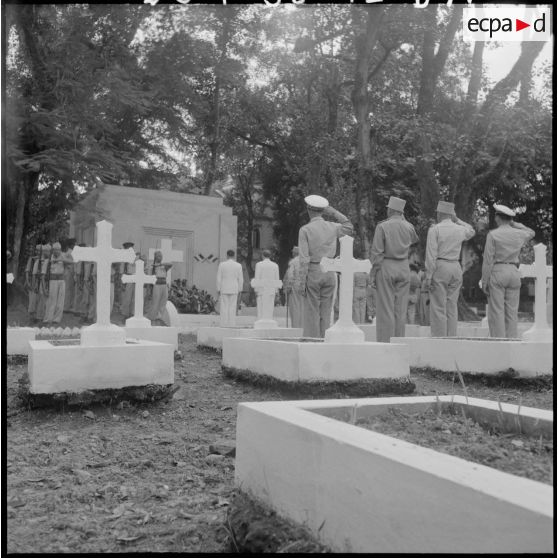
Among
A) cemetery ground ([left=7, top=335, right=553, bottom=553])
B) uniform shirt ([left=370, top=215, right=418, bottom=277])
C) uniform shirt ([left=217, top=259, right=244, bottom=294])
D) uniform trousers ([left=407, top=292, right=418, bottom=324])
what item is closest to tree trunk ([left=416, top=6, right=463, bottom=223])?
uniform trousers ([left=407, top=292, right=418, bottom=324])

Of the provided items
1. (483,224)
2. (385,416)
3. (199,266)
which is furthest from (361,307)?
(483,224)

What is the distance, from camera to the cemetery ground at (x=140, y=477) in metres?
2.75

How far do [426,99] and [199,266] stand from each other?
359 inches

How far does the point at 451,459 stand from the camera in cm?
208

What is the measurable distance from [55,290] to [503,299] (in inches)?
406

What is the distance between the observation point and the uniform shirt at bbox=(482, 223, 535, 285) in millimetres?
7562

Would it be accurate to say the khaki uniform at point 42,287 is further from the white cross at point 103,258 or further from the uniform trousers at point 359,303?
the white cross at point 103,258

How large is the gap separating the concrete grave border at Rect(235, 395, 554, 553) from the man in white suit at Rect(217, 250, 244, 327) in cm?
1020

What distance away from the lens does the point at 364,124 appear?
17.2 metres

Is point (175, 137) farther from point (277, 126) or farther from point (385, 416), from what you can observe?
point (385, 416)

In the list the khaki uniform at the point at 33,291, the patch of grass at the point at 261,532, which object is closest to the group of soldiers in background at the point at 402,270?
the patch of grass at the point at 261,532

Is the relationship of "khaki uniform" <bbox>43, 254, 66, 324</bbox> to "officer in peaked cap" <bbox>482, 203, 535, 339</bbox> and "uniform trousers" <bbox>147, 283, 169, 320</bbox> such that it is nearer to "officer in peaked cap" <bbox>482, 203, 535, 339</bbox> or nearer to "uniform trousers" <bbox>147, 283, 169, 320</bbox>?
"uniform trousers" <bbox>147, 283, 169, 320</bbox>

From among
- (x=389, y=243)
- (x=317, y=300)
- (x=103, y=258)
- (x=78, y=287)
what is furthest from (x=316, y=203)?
(x=78, y=287)

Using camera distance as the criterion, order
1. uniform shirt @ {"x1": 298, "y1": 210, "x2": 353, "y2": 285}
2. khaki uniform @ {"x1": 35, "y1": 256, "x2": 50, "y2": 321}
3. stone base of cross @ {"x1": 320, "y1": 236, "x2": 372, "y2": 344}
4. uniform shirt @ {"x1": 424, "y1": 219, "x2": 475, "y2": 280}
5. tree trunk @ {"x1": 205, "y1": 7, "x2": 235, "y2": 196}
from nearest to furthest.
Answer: stone base of cross @ {"x1": 320, "y1": 236, "x2": 372, "y2": 344}
uniform shirt @ {"x1": 298, "y1": 210, "x2": 353, "y2": 285}
uniform shirt @ {"x1": 424, "y1": 219, "x2": 475, "y2": 280}
khaki uniform @ {"x1": 35, "y1": 256, "x2": 50, "y2": 321}
tree trunk @ {"x1": 205, "y1": 7, "x2": 235, "y2": 196}
